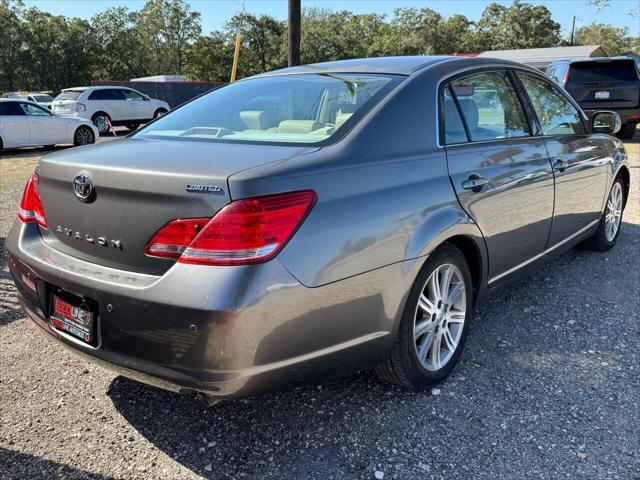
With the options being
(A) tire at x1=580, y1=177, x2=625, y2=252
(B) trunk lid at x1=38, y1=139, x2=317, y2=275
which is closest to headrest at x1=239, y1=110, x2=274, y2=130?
(B) trunk lid at x1=38, y1=139, x2=317, y2=275

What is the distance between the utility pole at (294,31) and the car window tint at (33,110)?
7669 mm

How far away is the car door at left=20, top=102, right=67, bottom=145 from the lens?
14047 mm

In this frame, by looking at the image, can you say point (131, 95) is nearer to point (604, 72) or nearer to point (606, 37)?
point (604, 72)

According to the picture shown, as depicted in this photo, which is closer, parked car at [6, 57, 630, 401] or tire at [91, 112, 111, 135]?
parked car at [6, 57, 630, 401]

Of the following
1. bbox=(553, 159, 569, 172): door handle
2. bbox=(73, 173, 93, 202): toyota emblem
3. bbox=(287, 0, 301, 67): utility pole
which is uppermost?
bbox=(287, 0, 301, 67): utility pole

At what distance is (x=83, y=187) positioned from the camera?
2.28 meters

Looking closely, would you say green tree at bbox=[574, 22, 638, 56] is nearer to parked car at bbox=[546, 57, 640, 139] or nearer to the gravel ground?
parked car at bbox=[546, 57, 640, 139]

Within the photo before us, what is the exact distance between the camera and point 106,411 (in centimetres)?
268

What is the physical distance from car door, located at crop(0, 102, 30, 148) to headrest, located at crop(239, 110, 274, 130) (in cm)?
1311

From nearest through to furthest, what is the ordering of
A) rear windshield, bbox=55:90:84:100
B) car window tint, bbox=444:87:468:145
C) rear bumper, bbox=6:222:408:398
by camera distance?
1. rear bumper, bbox=6:222:408:398
2. car window tint, bbox=444:87:468:145
3. rear windshield, bbox=55:90:84:100

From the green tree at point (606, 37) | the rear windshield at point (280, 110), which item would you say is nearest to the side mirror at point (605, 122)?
the rear windshield at point (280, 110)

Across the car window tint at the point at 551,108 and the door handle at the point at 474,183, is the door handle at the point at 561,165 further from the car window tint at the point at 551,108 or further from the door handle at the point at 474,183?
the door handle at the point at 474,183

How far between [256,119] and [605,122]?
3.35 m

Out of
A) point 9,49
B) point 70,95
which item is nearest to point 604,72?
point 70,95
